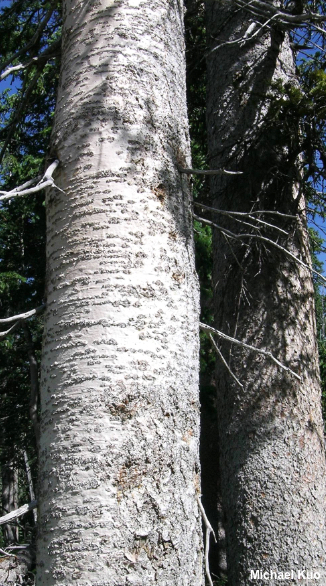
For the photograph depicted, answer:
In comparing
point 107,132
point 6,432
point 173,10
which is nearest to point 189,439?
point 107,132

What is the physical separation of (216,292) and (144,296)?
8.86ft

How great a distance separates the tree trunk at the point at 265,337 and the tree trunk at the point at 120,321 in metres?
1.31

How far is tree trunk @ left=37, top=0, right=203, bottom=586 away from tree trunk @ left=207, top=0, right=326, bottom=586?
1310 mm

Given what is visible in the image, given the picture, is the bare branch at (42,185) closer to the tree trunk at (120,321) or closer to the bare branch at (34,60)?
the tree trunk at (120,321)

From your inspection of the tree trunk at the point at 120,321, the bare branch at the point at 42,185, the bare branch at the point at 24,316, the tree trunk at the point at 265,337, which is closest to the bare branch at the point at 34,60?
the tree trunk at the point at 120,321

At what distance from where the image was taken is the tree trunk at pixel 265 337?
3309 millimetres

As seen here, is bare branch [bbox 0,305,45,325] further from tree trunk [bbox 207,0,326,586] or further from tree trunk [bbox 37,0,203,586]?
→ tree trunk [bbox 207,0,326,586]

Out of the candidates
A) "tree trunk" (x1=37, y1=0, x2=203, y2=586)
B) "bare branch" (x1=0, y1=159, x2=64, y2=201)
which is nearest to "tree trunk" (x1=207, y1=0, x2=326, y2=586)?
"tree trunk" (x1=37, y1=0, x2=203, y2=586)

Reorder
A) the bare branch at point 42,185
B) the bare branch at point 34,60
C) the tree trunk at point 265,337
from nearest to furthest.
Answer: the bare branch at point 42,185 < the bare branch at point 34,60 < the tree trunk at point 265,337

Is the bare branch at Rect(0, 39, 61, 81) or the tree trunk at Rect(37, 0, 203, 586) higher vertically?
the bare branch at Rect(0, 39, 61, 81)

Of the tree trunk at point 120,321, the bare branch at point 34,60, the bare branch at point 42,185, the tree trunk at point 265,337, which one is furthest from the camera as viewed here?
the tree trunk at point 265,337

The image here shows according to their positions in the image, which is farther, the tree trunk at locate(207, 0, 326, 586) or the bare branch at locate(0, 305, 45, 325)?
the tree trunk at locate(207, 0, 326, 586)

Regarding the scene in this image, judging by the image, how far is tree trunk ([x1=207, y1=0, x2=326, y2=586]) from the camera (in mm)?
3309

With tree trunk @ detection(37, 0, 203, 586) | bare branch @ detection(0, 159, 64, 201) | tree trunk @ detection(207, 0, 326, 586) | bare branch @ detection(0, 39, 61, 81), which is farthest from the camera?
tree trunk @ detection(207, 0, 326, 586)
